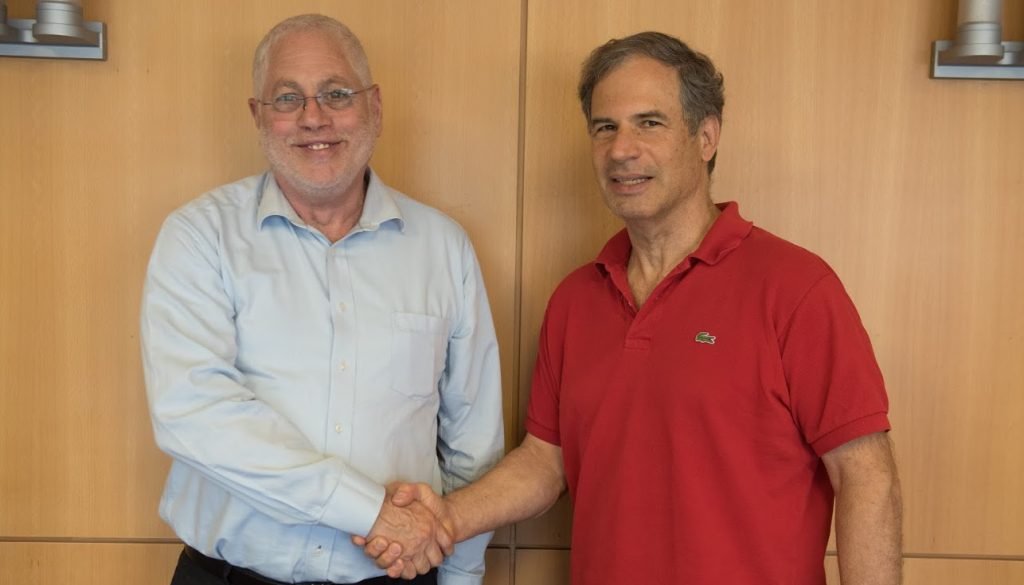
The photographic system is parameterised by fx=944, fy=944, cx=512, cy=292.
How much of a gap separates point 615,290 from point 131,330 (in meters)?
1.35

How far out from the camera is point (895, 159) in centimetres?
259

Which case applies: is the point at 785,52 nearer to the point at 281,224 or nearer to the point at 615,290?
the point at 615,290

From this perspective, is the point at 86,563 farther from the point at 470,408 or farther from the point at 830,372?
the point at 830,372

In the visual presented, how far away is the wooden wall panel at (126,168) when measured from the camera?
8.37ft

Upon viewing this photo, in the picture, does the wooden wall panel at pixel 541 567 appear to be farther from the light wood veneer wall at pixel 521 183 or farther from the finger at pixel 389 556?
the light wood veneer wall at pixel 521 183

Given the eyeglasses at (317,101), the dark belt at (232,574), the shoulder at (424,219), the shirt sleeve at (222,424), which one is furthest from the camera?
the shoulder at (424,219)

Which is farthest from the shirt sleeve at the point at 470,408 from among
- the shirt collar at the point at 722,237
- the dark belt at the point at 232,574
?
the shirt collar at the point at 722,237

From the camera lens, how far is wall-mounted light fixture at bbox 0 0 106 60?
94.5 inches

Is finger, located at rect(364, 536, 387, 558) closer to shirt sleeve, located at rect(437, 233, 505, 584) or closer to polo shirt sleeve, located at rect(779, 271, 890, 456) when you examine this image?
shirt sleeve, located at rect(437, 233, 505, 584)

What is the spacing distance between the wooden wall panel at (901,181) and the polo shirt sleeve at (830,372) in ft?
2.58

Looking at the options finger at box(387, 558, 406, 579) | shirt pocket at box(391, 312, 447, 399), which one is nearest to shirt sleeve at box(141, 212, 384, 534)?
finger at box(387, 558, 406, 579)

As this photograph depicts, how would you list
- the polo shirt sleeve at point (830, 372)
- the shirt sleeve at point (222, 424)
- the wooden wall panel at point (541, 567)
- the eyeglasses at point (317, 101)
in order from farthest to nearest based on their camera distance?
the wooden wall panel at point (541, 567) → the eyeglasses at point (317, 101) → the shirt sleeve at point (222, 424) → the polo shirt sleeve at point (830, 372)

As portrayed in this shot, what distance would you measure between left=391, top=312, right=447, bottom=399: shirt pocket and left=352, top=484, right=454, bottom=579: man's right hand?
0.75ft

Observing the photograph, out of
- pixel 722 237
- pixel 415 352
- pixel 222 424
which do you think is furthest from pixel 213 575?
pixel 722 237
